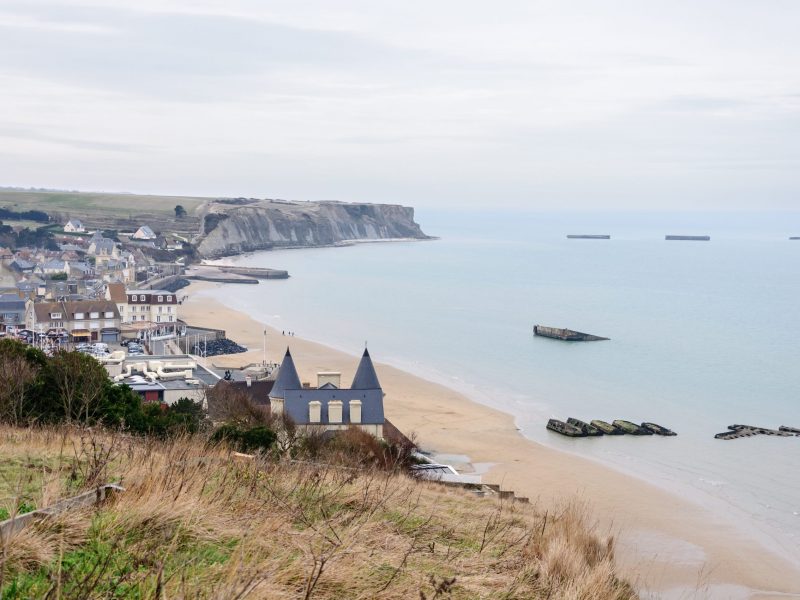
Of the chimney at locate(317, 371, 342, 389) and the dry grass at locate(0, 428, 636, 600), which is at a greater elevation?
the dry grass at locate(0, 428, 636, 600)

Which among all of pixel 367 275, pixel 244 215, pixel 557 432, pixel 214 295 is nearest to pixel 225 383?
pixel 557 432

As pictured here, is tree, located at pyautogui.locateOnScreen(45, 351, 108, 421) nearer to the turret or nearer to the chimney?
the turret

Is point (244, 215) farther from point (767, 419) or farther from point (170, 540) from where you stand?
point (170, 540)

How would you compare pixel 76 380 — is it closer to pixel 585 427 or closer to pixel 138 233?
pixel 585 427

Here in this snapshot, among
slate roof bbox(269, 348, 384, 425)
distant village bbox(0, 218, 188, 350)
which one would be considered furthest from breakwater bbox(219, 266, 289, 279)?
slate roof bbox(269, 348, 384, 425)

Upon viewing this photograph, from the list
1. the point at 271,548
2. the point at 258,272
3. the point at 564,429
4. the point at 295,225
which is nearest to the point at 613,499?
the point at 564,429

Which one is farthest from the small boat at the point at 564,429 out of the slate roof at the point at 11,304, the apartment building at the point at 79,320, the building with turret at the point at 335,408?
the slate roof at the point at 11,304

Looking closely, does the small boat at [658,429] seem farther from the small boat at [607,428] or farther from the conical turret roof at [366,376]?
the conical turret roof at [366,376]

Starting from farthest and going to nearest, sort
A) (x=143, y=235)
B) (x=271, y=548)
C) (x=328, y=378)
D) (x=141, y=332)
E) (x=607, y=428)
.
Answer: (x=143, y=235), (x=141, y=332), (x=607, y=428), (x=328, y=378), (x=271, y=548)
